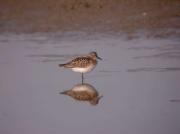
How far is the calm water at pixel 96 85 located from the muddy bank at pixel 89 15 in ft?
2.69

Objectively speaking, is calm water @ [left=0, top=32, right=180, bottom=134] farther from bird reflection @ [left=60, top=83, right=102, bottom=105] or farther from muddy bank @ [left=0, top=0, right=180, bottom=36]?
muddy bank @ [left=0, top=0, right=180, bottom=36]

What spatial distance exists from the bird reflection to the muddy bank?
3785mm

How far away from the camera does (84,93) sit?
9.20 m

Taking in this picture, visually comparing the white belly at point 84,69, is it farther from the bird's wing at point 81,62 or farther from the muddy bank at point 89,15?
the muddy bank at point 89,15

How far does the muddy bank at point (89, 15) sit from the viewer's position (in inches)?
533

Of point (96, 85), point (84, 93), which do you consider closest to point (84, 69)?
point (96, 85)

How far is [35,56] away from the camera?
1137 cm

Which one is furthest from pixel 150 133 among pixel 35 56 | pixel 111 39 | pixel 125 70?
pixel 111 39

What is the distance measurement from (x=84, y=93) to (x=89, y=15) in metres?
5.35

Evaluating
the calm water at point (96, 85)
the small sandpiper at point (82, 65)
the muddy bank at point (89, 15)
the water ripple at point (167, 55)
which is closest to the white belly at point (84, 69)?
the small sandpiper at point (82, 65)

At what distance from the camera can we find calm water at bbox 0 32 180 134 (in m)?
8.16

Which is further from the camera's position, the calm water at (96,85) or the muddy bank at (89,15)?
the muddy bank at (89,15)

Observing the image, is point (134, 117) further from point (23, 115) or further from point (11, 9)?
point (11, 9)

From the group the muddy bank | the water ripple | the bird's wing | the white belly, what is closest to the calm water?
the water ripple
